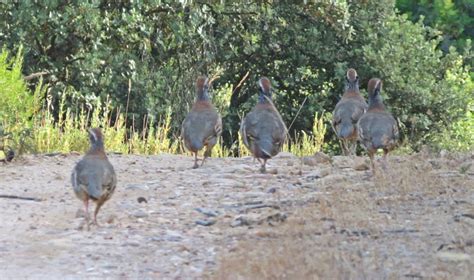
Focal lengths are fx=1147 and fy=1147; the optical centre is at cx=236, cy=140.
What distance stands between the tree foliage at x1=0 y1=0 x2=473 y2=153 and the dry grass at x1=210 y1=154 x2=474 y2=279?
9205 millimetres

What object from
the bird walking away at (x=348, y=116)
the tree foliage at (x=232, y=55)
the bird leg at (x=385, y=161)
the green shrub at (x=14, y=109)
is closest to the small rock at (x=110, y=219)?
the bird leg at (x=385, y=161)

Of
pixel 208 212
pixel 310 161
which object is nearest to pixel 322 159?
pixel 310 161

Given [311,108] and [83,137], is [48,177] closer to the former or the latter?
[83,137]

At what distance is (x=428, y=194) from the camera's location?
11305 mm

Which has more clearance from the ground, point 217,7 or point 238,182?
point 217,7

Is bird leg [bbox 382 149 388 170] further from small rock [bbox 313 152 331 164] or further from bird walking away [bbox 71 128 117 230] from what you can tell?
bird walking away [bbox 71 128 117 230]

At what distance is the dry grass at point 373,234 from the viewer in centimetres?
802

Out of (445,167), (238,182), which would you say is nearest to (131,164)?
(238,182)

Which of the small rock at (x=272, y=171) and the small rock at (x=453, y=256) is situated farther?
the small rock at (x=272, y=171)

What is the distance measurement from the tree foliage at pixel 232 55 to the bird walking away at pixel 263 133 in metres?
6.55

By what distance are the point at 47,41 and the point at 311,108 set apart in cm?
700

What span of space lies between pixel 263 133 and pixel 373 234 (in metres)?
4.26

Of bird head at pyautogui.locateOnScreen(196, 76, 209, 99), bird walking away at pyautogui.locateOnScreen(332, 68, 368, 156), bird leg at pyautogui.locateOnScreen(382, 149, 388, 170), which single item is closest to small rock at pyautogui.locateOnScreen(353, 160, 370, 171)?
bird leg at pyautogui.locateOnScreen(382, 149, 388, 170)

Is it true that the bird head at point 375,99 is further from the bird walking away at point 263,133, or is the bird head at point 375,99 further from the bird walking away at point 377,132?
the bird walking away at point 263,133
